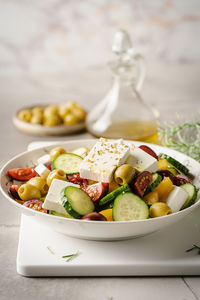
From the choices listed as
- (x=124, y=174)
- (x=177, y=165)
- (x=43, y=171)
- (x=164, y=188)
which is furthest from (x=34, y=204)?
(x=177, y=165)

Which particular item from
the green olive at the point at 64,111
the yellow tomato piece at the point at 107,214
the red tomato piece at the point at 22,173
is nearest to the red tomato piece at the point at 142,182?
the yellow tomato piece at the point at 107,214

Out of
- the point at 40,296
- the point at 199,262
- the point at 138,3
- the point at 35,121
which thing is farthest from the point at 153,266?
the point at 138,3

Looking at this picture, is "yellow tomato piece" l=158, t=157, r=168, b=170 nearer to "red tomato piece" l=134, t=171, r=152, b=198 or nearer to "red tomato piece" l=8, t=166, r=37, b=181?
"red tomato piece" l=134, t=171, r=152, b=198

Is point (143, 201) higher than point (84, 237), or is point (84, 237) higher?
point (143, 201)

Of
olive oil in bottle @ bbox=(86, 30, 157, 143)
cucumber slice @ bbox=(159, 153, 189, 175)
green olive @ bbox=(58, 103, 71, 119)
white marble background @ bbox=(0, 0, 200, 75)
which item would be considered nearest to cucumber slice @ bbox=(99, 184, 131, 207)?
cucumber slice @ bbox=(159, 153, 189, 175)

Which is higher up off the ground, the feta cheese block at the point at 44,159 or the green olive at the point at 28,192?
the feta cheese block at the point at 44,159

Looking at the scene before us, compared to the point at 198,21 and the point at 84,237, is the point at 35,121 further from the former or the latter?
the point at 198,21

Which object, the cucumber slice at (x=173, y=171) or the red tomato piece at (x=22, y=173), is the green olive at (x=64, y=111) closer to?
the red tomato piece at (x=22, y=173)
